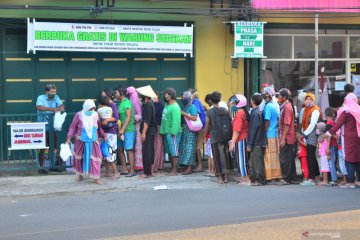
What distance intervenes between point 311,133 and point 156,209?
3718 mm

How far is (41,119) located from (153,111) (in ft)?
8.08

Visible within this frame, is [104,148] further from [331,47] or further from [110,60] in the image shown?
[331,47]

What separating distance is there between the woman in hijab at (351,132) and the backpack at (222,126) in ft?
6.46

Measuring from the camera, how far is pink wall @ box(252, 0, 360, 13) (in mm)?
13016

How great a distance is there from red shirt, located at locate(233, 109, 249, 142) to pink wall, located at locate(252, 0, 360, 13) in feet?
13.6

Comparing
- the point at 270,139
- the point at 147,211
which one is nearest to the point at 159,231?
the point at 147,211

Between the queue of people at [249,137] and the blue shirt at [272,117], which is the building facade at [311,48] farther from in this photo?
the blue shirt at [272,117]

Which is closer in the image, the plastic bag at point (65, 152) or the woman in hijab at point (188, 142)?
the plastic bag at point (65, 152)

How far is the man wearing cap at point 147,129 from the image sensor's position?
10.5 metres

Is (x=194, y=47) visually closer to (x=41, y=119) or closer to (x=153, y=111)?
(x=153, y=111)

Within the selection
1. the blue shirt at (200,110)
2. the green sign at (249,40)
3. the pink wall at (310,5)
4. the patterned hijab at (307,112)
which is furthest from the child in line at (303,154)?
the pink wall at (310,5)

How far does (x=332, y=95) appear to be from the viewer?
47.8 feet

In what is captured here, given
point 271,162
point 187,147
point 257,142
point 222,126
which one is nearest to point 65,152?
point 187,147

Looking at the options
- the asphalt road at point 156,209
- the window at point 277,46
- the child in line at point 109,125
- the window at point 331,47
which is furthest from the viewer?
the window at point 331,47
